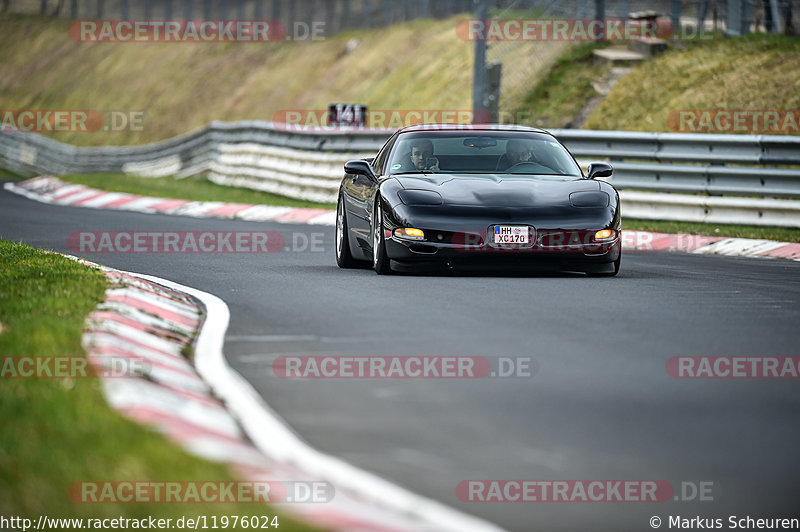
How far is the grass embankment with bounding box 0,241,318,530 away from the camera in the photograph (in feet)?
13.9

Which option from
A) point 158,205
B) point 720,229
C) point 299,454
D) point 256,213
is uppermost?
point 158,205

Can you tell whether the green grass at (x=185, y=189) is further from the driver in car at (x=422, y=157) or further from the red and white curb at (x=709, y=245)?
the driver in car at (x=422, y=157)

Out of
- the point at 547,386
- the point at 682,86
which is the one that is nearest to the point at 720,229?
the point at 682,86

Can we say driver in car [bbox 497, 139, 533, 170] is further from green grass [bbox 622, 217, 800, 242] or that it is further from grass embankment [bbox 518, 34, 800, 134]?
grass embankment [bbox 518, 34, 800, 134]

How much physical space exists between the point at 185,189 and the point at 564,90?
8.01m

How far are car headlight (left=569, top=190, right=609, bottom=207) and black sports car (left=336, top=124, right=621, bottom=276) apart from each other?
1 centimetres

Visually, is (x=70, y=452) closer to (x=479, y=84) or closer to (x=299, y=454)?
(x=299, y=454)

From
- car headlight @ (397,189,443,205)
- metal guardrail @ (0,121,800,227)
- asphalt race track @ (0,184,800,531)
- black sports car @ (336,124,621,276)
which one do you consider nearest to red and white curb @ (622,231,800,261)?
metal guardrail @ (0,121,800,227)

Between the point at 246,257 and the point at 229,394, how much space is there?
849cm

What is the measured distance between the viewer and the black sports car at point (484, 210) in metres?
11.9

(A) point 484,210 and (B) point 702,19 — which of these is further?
(B) point 702,19

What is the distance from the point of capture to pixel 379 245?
12.5m

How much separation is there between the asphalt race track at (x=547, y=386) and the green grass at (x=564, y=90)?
16.6 meters

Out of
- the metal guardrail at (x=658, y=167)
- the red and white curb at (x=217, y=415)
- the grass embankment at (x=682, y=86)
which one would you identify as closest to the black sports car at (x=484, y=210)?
the red and white curb at (x=217, y=415)
